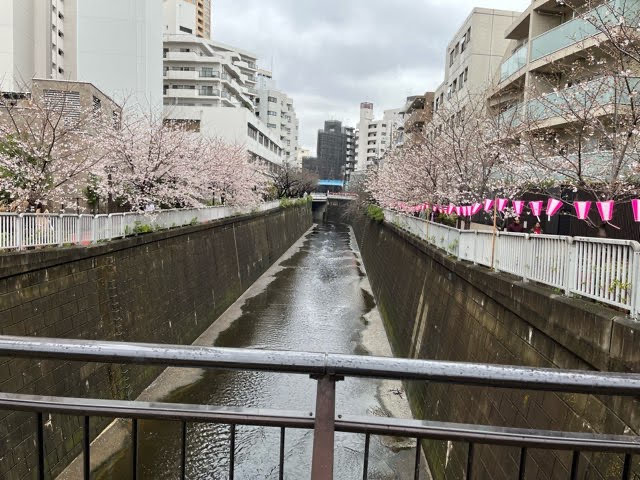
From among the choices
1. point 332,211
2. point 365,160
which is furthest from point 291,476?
point 365,160

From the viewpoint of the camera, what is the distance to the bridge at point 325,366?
1777mm

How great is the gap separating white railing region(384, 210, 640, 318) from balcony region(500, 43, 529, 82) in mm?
13819

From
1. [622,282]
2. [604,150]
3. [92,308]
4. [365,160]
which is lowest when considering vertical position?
[92,308]

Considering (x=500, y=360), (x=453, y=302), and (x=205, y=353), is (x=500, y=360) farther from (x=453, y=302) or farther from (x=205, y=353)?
(x=205, y=353)

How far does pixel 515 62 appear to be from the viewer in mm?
20297

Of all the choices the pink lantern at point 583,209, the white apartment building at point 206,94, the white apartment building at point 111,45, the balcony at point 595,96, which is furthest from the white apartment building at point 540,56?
the white apartment building at point 206,94

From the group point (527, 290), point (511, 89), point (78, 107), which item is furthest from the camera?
point (78, 107)

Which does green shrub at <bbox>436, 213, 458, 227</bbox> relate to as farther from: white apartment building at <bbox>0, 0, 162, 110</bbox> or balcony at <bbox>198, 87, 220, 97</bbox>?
balcony at <bbox>198, 87, 220, 97</bbox>

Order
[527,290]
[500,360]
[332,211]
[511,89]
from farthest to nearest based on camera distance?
[332,211] → [511,89] → [500,360] → [527,290]

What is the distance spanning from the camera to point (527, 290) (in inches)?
242

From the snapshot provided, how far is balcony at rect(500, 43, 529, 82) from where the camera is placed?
1968cm

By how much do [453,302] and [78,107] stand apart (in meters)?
20.5

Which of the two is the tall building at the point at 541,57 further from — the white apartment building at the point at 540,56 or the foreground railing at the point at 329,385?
the foreground railing at the point at 329,385

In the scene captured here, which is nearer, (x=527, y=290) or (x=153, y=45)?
(x=527, y=290)
